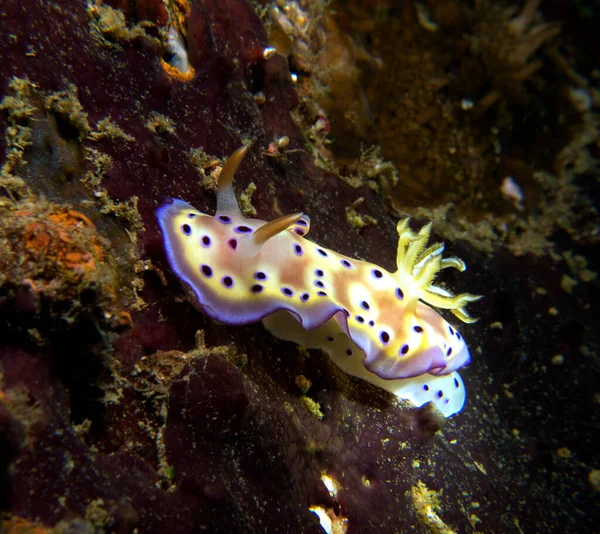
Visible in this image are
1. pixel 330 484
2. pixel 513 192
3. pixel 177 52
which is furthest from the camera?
pixel 513 192

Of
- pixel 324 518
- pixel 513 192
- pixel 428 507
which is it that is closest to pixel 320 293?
pixel 324 518

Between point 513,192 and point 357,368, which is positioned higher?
point 513,192

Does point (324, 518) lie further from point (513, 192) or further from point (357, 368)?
point (513, 192)

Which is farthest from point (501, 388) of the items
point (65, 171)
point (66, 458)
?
point (65, 171)

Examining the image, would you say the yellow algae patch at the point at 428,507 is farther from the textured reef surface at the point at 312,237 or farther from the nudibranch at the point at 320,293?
the nudibranch at the point at 320,293

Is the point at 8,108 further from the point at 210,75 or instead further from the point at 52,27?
the point at 210,75

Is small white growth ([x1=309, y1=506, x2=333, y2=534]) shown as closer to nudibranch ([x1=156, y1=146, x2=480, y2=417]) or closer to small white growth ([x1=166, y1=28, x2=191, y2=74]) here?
nudibranch ([x1=156, y1=146, x2=480, y2=417])

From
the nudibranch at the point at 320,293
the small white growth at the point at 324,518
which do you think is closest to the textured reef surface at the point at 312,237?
the small white growth at the point at 324,518
